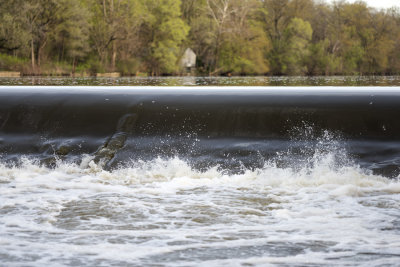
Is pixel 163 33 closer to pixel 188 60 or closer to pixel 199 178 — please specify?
pixel 188 60

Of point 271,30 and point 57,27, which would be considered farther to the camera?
point 271,30

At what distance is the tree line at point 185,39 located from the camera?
137 feet

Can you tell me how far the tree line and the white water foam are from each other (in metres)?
32.8

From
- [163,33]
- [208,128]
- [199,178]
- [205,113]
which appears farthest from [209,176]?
[163,33]

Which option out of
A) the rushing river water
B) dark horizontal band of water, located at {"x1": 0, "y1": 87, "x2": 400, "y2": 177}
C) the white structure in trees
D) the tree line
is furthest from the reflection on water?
the white structure in trees

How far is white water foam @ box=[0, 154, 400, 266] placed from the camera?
4059mm

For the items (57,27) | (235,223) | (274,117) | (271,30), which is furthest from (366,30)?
(235,223)

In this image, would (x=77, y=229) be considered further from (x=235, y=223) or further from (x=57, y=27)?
(x=57, y=27)

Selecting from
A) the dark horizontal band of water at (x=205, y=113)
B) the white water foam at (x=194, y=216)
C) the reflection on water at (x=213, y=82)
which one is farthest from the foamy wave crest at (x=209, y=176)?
the reflection on water at (x=213, y=82)

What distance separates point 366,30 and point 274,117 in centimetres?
5173

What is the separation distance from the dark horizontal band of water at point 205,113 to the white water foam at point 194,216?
0.91 meters

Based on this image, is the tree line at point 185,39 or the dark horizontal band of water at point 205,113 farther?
the tree line at point 185,39

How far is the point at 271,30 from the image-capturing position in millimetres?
64750

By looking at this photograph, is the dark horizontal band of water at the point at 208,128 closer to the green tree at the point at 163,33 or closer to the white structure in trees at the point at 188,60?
the green tree at the point at 163,33
